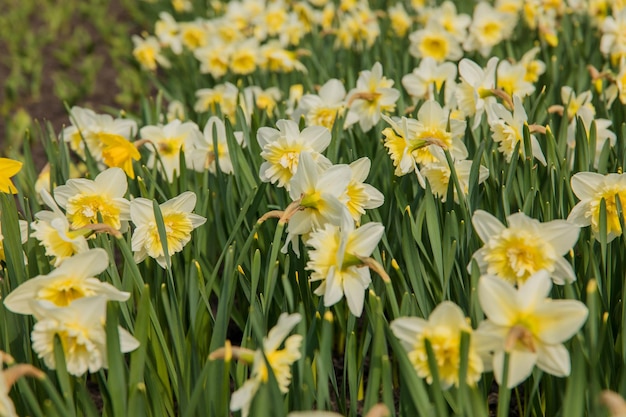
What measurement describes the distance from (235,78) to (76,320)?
248cm

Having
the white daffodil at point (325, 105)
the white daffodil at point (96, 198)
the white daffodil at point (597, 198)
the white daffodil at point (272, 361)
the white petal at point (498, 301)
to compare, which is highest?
the white daffodil at point (325, 105)

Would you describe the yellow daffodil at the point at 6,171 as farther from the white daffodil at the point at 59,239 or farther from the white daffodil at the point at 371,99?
the white daffodil at the point at 371,99

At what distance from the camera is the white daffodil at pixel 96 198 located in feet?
5.22

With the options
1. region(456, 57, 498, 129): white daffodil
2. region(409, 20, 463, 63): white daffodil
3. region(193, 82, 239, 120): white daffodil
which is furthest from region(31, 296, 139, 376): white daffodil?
region(409, 20, 463, 63): white daffodil

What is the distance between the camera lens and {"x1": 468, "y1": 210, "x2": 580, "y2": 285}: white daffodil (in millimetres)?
1254

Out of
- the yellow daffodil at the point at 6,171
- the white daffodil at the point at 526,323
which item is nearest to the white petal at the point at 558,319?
the white daffodil at the point at 526,323

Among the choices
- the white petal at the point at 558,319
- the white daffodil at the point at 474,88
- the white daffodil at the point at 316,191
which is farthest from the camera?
the white daffodil at the point at 474,88

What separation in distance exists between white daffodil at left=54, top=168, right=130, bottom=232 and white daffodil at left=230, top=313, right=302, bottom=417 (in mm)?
609

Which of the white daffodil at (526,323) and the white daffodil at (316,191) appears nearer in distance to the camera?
the white daffodil at (526,323)

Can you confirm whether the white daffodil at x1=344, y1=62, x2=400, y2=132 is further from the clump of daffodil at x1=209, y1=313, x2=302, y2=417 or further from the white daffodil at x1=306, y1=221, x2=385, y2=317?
the clump of daffodil at x1=209, y1=313, x2=302, y2=417

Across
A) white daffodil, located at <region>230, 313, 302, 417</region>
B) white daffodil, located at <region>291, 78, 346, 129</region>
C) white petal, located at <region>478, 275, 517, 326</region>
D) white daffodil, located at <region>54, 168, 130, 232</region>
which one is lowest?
white daffodil, located at <region>230, 313, 302, 417</region>

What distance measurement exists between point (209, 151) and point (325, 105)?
1.33 ft

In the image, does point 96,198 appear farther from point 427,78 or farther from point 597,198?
point 427,78

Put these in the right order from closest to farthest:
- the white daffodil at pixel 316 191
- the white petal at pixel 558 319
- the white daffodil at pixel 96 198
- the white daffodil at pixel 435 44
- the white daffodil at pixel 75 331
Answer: the white petal at pixel 558 319, the white daffodil at pixel 75 331, the white daffodil at pixel 316 191, the white daffodil at pixel 96 198, the white daffodil at pixel 435 44
